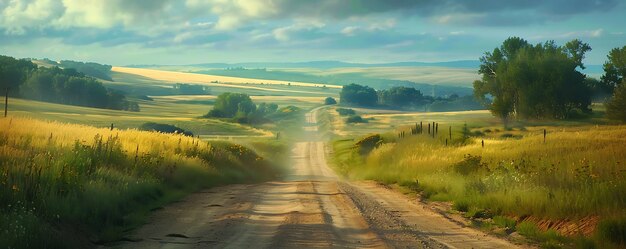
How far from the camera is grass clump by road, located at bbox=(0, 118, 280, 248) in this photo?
11156 mm

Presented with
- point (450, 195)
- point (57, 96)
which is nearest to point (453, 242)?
point (450, 195)

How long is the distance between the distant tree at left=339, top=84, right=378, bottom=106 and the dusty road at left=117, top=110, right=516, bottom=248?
6090 inches

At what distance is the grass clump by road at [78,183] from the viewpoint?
1116 cm

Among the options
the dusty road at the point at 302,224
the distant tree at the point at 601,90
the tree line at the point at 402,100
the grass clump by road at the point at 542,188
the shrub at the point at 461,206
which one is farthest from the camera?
the tree line at the point at 402,100

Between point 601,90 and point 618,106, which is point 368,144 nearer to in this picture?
point 618,106

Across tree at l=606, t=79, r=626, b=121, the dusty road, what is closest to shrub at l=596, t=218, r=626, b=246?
the dusty road

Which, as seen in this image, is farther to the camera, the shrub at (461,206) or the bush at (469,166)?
the bush at (469,166)

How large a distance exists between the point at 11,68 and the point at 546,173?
86.3 metres

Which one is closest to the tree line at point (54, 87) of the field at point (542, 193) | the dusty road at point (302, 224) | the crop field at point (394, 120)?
the crop field at point (394, 120)

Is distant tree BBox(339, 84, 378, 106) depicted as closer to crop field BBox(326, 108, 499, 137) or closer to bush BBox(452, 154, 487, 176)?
crop field BBox(326, 108, 499, 137)

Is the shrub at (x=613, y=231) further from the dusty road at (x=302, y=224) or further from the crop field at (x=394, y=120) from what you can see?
the crop field at (x=394, y=120)

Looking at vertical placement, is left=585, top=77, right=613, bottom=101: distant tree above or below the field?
above

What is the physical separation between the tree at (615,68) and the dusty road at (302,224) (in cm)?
9080

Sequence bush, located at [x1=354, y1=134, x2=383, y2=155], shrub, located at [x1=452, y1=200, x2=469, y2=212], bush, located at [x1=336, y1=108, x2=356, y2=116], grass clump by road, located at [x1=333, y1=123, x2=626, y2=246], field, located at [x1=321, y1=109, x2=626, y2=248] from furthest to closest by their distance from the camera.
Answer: bush, located at [x1=336, y1=108, x2=356, y2=116] → bush, located at [x1=354, y1=134, x2=383, y2=155] → shrub, located at [x1=452, y1=200, x2=469, y2=212] → grass clump by road, located at [x1=333, y1=123, x2=626, y2=246] → field, located at [x1=321, y1=109, x2=626, y2=248]
